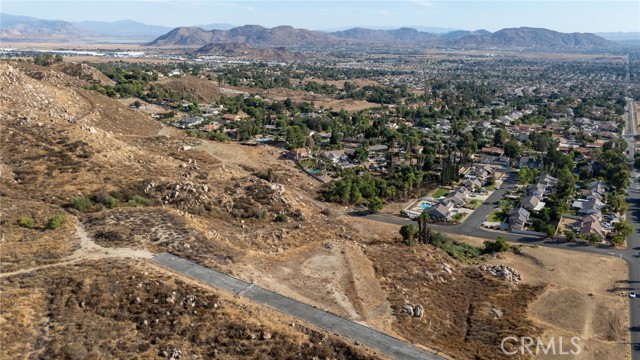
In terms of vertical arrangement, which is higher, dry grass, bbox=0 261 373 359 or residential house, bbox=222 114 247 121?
residential house, bbox=222 114 247 121

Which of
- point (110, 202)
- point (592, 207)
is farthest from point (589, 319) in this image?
point (110, 202)

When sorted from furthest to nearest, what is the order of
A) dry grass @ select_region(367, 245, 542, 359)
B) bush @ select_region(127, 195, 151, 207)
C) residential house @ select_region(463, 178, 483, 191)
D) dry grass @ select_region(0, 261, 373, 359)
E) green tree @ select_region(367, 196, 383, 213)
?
Result: residential house @ select_region(463, 178, 483, 191)
green tree @ select_region(367, 196, 383, 213)
bush @ select_region(127, 195, 151, 207)
dry grass @ select_region(367, 245, 542, 359)
dry grass @ select_region(0, 261, 373, 359)

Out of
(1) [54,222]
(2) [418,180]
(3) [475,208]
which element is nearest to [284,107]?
(2) [418,180]

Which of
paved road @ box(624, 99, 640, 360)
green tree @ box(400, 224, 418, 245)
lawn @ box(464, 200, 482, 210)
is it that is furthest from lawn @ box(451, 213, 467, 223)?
paved road @ box(624, 99, 640, 360)

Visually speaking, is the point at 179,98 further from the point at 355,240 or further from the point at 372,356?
the point at 372,356

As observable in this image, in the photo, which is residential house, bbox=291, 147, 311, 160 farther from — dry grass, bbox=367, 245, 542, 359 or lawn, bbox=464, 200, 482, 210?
dry grass, bbox=367, 245, 542, 359

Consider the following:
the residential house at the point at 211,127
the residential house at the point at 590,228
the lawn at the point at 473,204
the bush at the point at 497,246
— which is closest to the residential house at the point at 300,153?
the residential house at the point at 211,127
